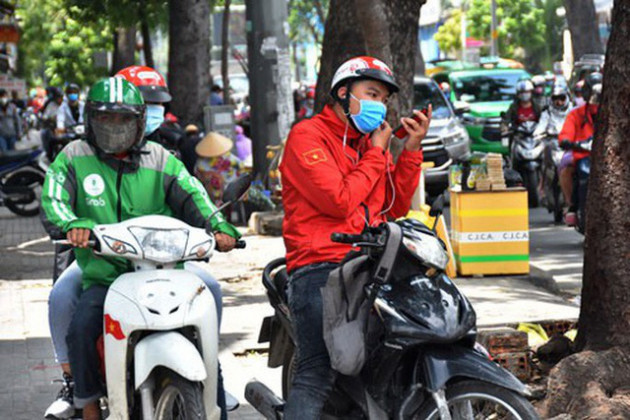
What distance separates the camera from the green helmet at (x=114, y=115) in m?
5.98

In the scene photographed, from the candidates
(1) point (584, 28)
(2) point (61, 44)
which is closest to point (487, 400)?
(1) point (584, 28)

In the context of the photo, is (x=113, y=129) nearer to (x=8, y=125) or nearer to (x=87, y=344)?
(x=87, y=344)

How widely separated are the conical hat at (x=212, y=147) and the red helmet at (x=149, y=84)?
8.75 m

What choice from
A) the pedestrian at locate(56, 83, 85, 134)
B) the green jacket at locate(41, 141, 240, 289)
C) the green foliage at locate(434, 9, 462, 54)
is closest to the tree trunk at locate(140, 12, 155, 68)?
the pedestrian at locate(56, 83, 85, 134)

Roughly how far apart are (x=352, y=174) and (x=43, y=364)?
3874 millimetres

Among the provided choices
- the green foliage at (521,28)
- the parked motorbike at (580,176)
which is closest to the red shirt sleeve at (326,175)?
the parked motorbike at (580,176)

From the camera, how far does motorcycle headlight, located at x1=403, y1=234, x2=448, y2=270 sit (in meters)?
5.07

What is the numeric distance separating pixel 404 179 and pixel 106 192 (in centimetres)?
129

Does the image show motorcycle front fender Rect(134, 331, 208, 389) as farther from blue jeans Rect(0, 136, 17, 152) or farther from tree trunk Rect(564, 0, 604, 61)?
tree trunk Rect(564, 0, 604, 61)

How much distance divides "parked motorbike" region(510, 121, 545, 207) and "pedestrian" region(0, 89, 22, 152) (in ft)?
45.8

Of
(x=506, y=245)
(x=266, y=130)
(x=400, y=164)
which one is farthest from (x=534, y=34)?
(x=400, y=164)

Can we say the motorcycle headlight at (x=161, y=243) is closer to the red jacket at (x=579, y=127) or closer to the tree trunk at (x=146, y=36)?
the red jacket at (x=579, y=127)

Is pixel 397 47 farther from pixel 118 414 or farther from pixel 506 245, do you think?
pixel 118 414

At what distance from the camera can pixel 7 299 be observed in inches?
462
